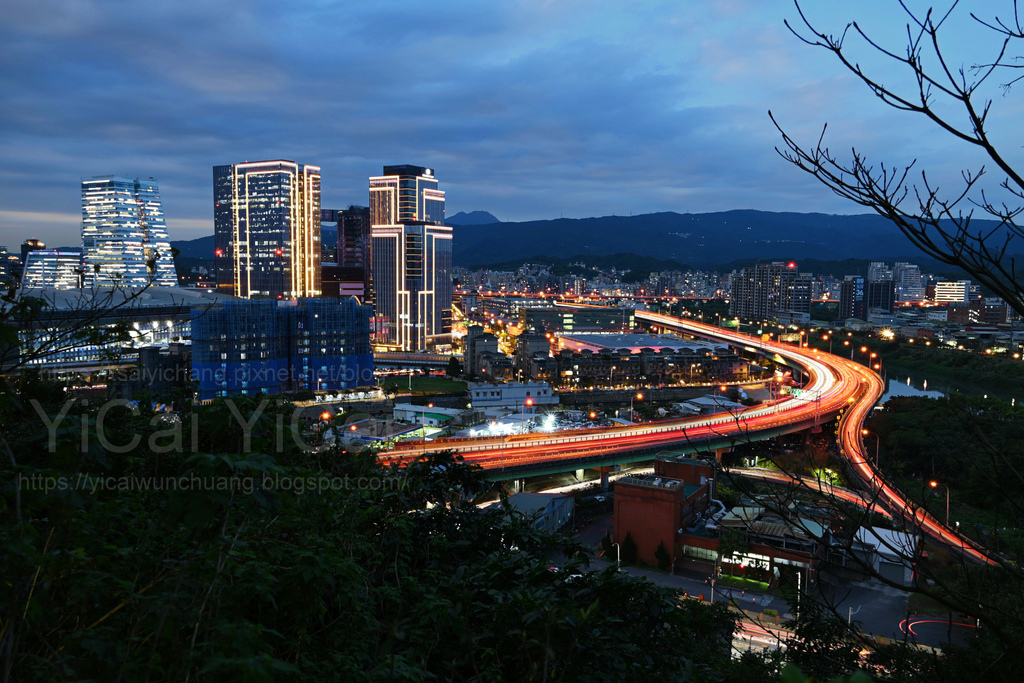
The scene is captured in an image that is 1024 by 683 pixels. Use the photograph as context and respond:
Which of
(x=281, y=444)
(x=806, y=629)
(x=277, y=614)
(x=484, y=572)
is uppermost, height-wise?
(x=281, y=444)

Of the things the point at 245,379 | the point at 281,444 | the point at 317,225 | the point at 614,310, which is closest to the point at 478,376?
the point at 245,379

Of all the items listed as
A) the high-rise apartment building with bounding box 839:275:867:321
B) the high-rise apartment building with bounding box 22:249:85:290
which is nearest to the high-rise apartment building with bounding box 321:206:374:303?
the high-rise apartment building with bounding box 22:249:85:290

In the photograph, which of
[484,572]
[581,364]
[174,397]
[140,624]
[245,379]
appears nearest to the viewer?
[140,624]

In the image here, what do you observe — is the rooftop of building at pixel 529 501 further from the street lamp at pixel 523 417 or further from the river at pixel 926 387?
the river at pixel 926 387

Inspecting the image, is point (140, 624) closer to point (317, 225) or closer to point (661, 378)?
point (661, 378)

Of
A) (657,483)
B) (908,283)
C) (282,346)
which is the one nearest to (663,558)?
(657,483)

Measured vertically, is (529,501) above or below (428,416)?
above

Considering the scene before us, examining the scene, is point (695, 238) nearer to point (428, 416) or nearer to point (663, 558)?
point (428, 416)
